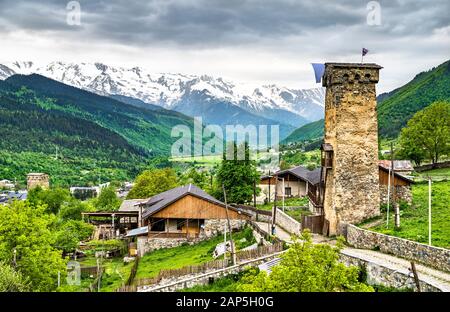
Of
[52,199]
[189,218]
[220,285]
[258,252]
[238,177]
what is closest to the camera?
[220,285]

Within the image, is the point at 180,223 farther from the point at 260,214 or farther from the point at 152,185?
the point at 152,185

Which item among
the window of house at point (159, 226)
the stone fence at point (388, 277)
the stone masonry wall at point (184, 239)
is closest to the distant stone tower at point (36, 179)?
the window of house at point (159, 226)

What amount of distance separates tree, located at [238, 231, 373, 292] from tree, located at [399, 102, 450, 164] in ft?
188

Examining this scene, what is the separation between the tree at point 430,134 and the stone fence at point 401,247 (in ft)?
137

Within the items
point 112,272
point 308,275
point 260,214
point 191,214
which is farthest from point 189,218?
point 308,275

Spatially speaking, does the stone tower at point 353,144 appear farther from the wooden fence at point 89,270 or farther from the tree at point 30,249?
the tree at point 30,249

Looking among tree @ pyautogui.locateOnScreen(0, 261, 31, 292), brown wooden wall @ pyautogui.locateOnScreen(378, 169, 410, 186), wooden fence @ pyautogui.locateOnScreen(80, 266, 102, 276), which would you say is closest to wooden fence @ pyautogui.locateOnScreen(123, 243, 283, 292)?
tree @ pyautogui.locateOnScreen(0, 261, 31, 292)

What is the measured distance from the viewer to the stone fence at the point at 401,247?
2781cm

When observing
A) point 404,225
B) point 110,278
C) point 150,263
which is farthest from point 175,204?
point 404,225

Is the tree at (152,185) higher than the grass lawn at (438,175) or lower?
lower

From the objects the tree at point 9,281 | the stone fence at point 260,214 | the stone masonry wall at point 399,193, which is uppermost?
the stone masonry wall at point 399,193

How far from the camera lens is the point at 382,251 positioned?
33406mm

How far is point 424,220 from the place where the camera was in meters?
38.5

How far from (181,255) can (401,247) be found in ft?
78.3
